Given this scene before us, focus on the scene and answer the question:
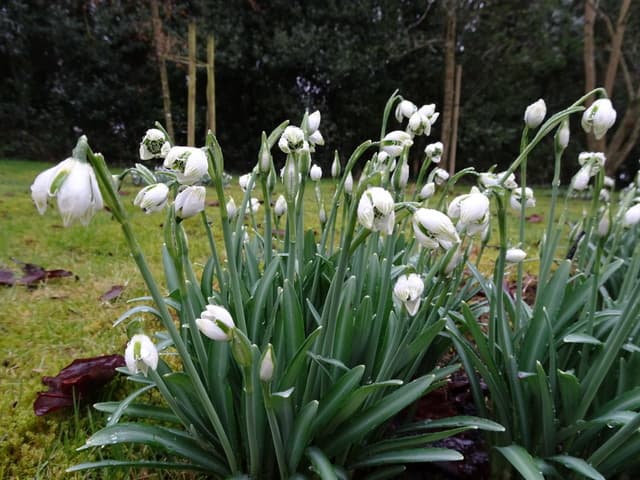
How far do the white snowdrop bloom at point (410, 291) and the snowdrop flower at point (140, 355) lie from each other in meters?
0.43

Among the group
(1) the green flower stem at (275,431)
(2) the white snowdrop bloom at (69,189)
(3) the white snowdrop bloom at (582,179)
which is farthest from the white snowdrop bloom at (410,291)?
(3) the white snowdrop bloom at (582,179)

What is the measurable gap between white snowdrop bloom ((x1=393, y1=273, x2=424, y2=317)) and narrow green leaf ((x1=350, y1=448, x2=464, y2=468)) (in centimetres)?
31

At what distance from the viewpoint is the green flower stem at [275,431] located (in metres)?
0.75

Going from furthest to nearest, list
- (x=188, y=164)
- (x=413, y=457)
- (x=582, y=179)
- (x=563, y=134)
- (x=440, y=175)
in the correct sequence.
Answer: (x=440, y=175)
(x=582, y=179)
(x=563, y=134)
(x=413, y=457)
(x=188, y=164)

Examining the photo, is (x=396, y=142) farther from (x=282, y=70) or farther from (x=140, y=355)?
(x=282, y=70)

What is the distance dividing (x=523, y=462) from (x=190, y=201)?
2.63ft

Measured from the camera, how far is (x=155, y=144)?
3.07ft

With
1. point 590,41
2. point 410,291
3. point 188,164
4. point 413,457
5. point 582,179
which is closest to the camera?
point 188,164

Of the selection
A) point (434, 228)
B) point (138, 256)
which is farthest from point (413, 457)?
point (138, 256)

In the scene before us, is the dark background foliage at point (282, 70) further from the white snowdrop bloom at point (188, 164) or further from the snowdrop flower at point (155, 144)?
the white snowdrop bloom at point (188, 164)

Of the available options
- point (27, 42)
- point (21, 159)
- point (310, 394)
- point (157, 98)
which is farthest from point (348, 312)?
point (27, 42)

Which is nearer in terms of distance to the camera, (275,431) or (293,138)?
(275,431)

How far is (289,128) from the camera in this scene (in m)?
0.93

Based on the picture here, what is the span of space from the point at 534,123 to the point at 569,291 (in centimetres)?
54
